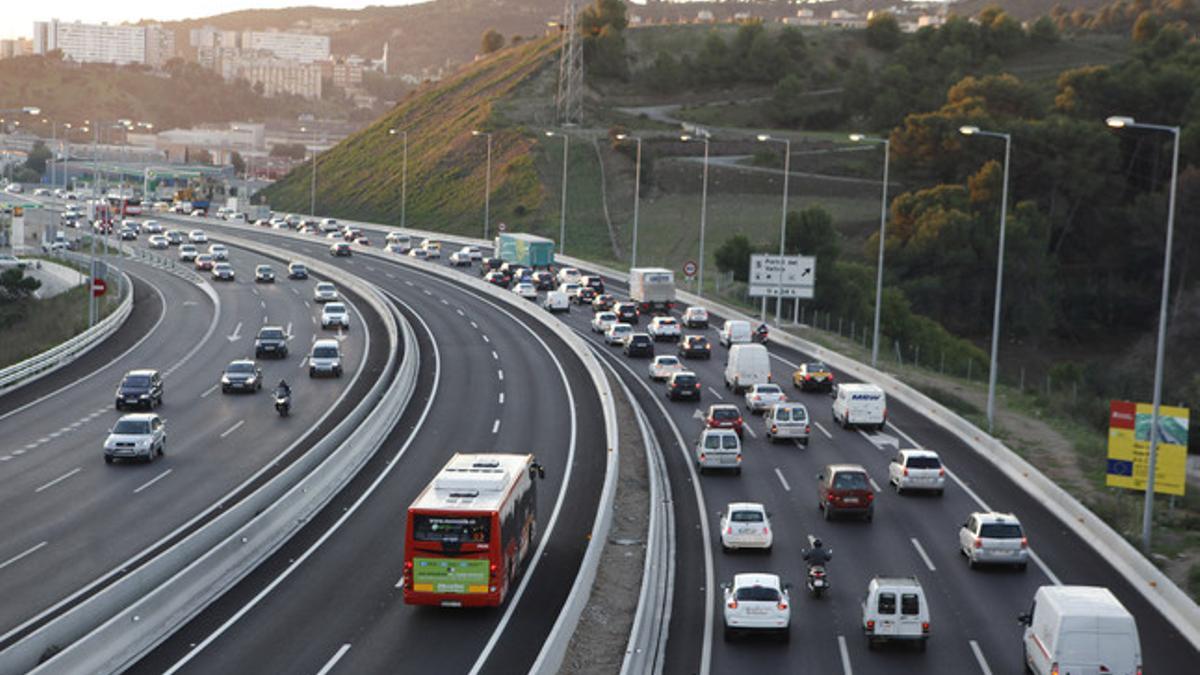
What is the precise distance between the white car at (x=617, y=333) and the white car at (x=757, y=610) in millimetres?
45587

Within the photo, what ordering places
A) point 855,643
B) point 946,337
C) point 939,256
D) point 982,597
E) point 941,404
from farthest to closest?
point 939,256 → point 946,337 → point 941,404 → point 982,597 → point 855,643

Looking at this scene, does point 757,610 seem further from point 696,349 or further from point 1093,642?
point 696,349

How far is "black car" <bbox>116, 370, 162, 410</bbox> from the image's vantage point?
174 feet

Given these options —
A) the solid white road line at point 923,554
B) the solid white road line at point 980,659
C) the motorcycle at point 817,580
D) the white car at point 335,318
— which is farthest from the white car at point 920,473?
the white car at point 335,318

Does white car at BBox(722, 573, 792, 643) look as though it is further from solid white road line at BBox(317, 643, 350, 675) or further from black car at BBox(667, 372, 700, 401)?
black car at BBox(667, 372, 700, 401)

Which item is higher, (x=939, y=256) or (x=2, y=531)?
(x=939, y=256)

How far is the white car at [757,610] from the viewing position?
92.4 feet

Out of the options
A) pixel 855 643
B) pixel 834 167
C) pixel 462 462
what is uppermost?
pixel 834 167

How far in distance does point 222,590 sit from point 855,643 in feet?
43.3

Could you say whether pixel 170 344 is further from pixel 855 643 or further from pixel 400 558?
pixel 855 643

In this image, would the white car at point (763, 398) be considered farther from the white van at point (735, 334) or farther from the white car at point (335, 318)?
the white car at point (335, 318)

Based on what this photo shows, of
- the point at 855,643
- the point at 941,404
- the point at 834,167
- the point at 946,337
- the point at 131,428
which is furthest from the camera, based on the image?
the point at 834,167

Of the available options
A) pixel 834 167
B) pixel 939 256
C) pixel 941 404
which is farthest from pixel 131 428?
pixel 834 167

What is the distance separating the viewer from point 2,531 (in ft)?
115
